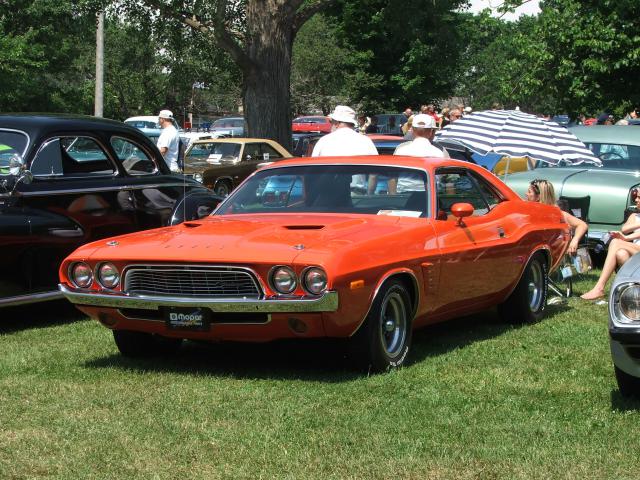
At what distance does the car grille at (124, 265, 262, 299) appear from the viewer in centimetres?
634

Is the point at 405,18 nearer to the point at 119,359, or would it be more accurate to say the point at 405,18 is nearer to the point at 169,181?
the point at 169,181

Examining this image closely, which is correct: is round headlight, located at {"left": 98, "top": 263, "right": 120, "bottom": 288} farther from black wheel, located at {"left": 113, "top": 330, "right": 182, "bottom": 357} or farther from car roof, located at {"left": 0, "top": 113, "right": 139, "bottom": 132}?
car roof, located at {"left": 0, "top": 113, "right": 139, "bottom": 132}

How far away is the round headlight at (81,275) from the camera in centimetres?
685

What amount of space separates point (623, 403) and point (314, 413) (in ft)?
5.66

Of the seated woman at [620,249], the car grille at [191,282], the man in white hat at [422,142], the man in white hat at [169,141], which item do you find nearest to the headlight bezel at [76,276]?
the car grille at [191,282]

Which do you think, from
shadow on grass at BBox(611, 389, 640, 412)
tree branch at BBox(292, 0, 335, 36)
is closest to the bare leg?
shadow on grass at BBox(611, 389, 640, 412)

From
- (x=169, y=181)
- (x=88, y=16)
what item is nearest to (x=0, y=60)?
(x=88, y=16)

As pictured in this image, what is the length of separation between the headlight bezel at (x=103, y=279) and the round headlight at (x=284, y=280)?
42.8 inches

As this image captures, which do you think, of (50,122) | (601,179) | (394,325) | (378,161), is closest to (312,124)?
(601,179)

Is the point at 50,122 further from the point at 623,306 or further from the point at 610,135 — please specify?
the point at 610,135

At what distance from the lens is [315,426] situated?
5508mm

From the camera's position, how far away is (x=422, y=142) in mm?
10109

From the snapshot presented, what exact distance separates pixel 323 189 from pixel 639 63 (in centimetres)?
1869

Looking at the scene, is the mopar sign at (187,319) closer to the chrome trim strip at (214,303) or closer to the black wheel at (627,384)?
the chrome trim strip at (214,303)
